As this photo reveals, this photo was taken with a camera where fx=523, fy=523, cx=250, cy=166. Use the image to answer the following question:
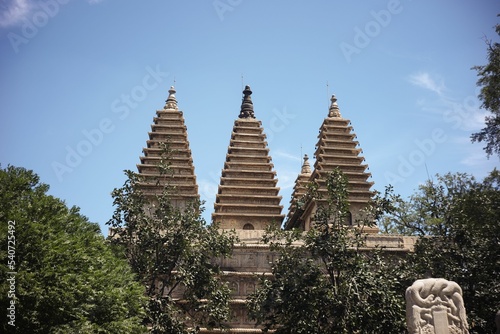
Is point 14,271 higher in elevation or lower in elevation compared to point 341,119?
lower

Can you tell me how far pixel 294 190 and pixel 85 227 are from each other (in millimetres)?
34217

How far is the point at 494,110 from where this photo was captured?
21.1 m

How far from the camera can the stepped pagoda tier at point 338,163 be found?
133 feet

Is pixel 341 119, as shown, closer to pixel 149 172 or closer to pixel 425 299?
pixel 149 172

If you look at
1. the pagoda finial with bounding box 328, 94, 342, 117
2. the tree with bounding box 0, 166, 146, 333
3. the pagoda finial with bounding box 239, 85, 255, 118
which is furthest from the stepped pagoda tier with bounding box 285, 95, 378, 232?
the tree with bounding box 0, 166, 146, 333

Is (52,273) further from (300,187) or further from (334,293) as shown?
(300,187)

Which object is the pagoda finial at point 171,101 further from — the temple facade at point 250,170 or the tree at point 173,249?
the tree at point 173,249

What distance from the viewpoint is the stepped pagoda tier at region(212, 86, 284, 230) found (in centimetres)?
4066

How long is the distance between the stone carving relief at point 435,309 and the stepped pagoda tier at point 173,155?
2694cm

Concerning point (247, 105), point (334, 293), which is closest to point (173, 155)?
point (247, 105)

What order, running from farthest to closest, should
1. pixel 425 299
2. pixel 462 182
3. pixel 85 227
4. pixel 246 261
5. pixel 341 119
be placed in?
pixel 341 119
pixel 462 182
pixel 246 261
pixel 85 227
pixel 425 299

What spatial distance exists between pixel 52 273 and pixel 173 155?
1093 inches

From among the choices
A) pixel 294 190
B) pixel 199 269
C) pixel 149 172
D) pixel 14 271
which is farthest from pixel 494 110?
pixel 294 190

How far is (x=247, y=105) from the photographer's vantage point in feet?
159
